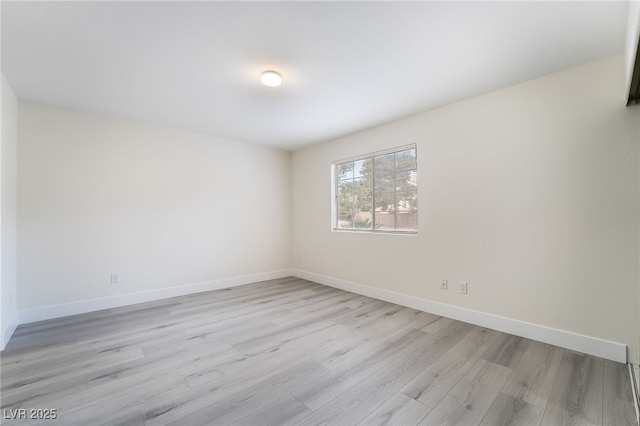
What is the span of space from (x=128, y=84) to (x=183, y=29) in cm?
119

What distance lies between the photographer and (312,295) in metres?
3.94

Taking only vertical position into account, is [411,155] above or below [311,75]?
below

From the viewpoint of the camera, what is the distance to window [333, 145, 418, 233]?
3.49m

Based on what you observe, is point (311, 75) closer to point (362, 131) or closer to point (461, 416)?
point (362, 131)

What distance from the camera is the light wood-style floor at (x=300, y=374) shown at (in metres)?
1.55

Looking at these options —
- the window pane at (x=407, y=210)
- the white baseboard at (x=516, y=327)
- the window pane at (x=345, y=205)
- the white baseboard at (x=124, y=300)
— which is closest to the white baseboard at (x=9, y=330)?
the white baseboard at (x=124, y=300)

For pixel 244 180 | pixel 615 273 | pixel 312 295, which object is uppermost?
pixel 244 180

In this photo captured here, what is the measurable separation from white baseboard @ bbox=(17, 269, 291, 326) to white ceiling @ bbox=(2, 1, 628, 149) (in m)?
2.33

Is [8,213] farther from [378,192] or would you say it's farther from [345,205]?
[378,192]

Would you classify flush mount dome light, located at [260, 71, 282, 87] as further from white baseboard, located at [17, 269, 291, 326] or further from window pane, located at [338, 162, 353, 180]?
white baseboard, located at [17, 269, 291, 326]

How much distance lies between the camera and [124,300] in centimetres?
347

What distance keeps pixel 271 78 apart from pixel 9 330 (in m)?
3.48

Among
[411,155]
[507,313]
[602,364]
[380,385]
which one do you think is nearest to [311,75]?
[411,155]

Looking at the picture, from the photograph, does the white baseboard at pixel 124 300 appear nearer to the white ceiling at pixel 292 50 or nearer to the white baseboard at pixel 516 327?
the white baseboard at pixel 516 327
